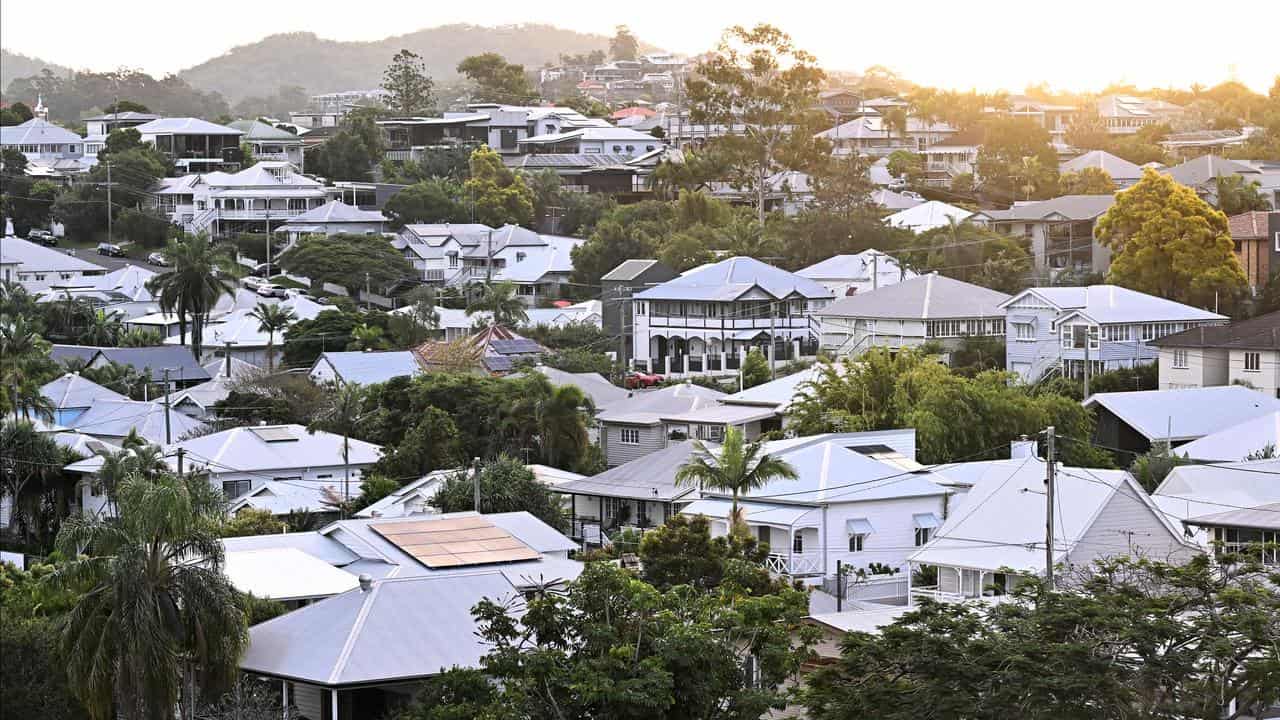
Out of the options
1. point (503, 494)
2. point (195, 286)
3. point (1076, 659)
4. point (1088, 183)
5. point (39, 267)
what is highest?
point (1088, 183)

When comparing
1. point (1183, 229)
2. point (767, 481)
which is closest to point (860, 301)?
point (1183, 229)

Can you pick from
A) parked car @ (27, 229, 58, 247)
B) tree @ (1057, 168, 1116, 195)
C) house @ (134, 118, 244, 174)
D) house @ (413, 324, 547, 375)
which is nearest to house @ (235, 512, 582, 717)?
house @ (413, 324, 547, 375)

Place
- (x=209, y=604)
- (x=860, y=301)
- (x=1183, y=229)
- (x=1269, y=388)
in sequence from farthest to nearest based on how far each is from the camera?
(x=860, y=301), (x=1183, y=229), (x=1269, y=388), (x=209, y=604)

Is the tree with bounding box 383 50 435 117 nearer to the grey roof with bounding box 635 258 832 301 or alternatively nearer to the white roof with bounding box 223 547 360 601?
the grey roof with bounding box 635 258 832 301

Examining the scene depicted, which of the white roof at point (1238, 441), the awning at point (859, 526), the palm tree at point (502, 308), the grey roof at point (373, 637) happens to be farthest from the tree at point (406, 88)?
the grey roof at point (373, 637)

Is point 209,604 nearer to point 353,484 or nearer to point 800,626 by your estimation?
point 800,626

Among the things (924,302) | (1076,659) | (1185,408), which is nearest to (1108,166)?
(924,302)

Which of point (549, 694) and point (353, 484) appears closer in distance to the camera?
point (549, 694)

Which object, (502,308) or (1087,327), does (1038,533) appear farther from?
(502,308)
